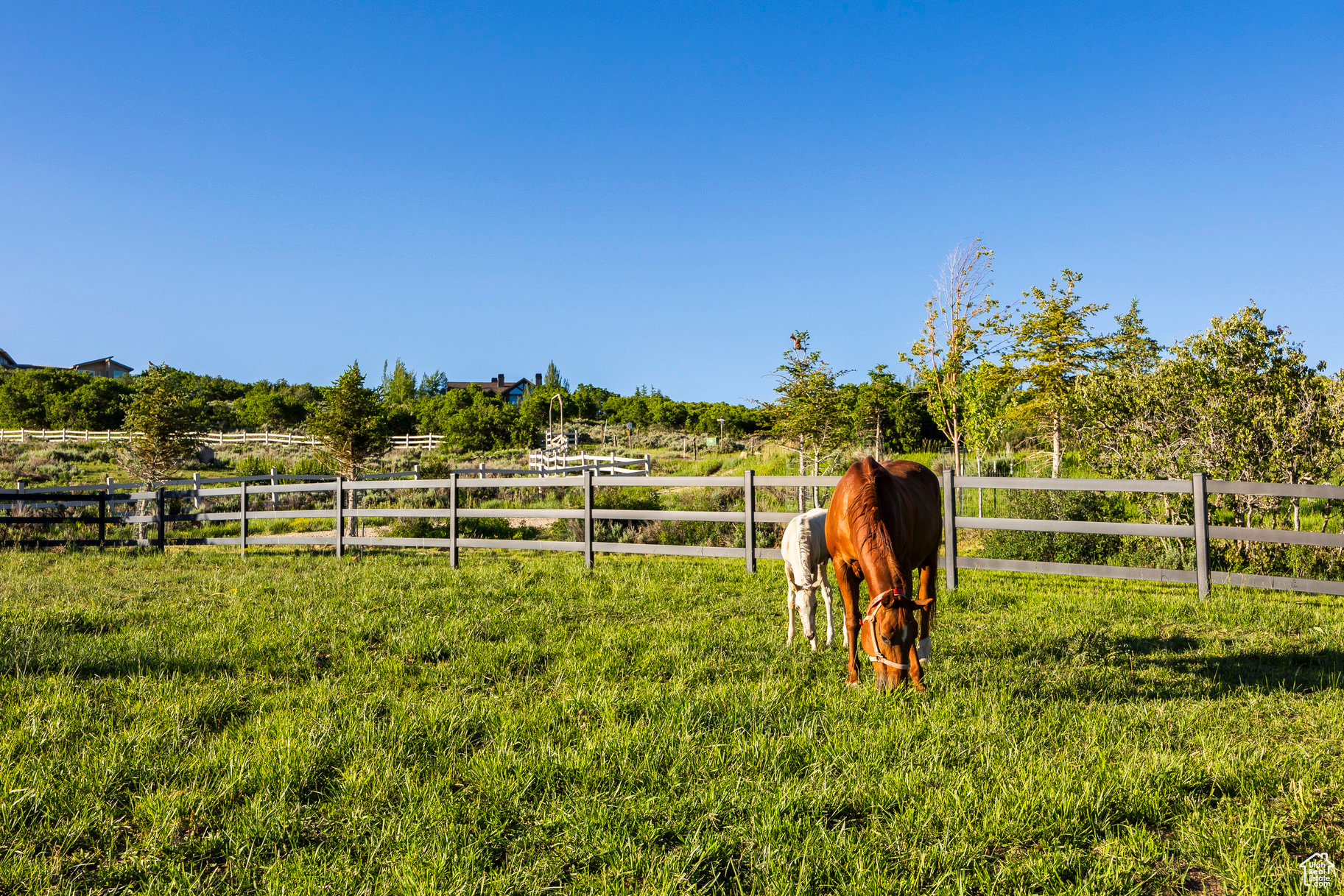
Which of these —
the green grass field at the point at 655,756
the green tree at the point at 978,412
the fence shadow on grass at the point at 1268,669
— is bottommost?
the fence shadow on grass at the point at 1268,669

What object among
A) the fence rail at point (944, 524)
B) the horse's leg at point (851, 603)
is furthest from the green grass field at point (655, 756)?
the fence rail at point (944, 524)

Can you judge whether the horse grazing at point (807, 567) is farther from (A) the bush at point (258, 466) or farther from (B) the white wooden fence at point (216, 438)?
(B) the white wooden fence at point (216, 438)

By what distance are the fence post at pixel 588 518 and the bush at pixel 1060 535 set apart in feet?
18.2

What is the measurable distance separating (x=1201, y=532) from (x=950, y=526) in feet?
7.75

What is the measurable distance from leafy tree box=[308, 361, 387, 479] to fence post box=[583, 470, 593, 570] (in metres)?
18.6

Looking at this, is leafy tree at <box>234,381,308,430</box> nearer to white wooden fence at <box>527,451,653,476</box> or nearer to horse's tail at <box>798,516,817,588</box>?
white wooden fence at <box>527,451,653,476</box>

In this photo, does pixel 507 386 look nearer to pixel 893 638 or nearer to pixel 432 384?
pixel 432 384

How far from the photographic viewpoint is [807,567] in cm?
533

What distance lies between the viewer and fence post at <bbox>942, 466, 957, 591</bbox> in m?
7.63

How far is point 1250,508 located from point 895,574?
7636 millimetres

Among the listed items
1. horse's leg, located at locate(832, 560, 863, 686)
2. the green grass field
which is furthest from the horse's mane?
the green grass field

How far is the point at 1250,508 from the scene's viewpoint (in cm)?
873

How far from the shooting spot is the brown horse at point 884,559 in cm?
402

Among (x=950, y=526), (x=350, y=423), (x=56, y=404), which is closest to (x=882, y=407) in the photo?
(x=350, y=423)
